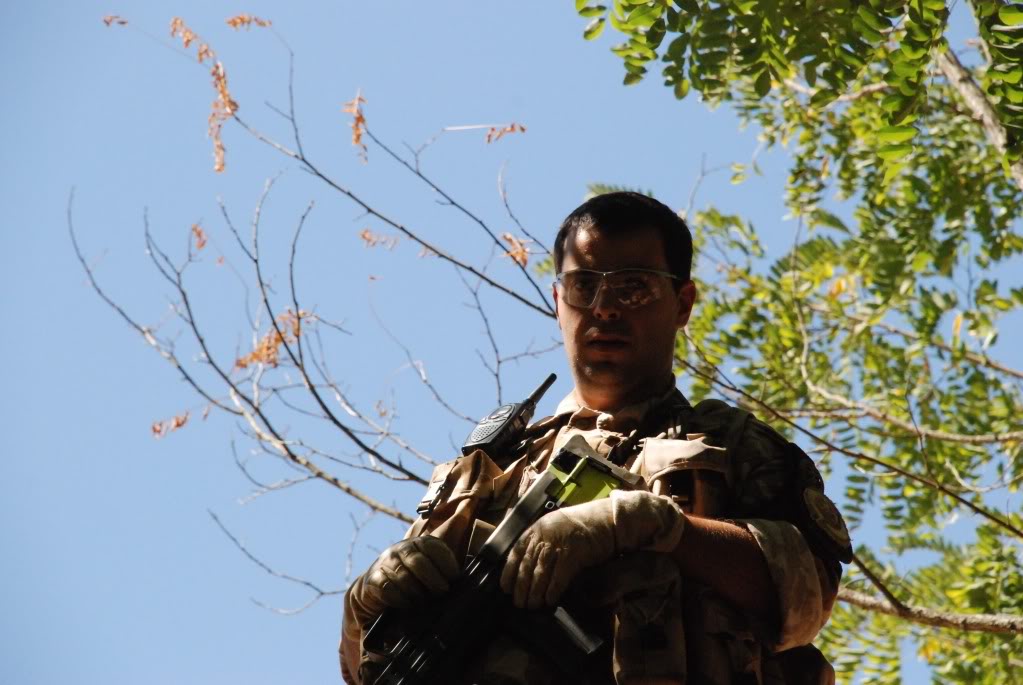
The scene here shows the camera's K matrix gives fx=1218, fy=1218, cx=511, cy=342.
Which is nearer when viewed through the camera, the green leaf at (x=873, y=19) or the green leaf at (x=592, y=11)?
the green leaf at (x=873, y=19)

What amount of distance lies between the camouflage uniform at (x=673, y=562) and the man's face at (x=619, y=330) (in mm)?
71

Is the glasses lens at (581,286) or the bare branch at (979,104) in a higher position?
the bare branch at (979,104)

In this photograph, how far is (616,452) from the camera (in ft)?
9.78

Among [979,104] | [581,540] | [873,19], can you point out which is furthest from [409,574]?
[979,104]

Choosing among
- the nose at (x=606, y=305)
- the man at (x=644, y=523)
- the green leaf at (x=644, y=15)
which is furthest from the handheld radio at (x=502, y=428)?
the green leaf at (x=644, y=15)

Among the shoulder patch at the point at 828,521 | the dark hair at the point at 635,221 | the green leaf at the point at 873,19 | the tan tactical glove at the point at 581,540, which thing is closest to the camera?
the tan tactical glove at the point at 581,540

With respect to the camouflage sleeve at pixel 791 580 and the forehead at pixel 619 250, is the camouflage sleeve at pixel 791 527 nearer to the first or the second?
the camouflage sleeve at pixel 791 580

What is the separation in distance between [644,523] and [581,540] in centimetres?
13

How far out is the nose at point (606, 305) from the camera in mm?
3135

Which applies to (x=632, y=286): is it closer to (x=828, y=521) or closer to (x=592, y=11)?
(x=828, y=521)

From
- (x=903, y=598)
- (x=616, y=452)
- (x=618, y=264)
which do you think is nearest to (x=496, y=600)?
(x=616, y=452)

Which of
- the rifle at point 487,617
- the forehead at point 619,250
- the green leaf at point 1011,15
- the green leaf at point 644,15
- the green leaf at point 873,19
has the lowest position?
the rifle at point 487,617

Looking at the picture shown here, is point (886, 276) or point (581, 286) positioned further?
point (886, 276)

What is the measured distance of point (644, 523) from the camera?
2.47m
